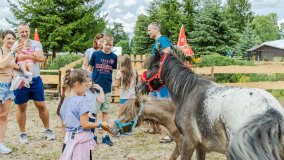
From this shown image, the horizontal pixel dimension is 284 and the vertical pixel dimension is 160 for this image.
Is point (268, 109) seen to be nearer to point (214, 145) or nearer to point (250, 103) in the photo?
point (250, 103)

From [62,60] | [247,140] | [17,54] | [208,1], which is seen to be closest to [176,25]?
[208,1]

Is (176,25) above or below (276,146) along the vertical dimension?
above

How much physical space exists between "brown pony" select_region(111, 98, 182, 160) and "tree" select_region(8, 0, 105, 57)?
22.0 m

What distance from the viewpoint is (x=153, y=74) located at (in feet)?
11.4

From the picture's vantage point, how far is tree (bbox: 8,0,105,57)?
78.2ft

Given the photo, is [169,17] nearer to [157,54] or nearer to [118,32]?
[157,54]

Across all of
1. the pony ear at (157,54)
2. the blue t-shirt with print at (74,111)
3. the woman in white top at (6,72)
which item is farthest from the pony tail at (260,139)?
the woman in white top at (6,72)

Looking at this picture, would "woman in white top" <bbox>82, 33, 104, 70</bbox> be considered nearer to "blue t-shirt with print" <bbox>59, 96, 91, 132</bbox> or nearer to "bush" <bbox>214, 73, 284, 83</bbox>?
"blue t-shirt with print" <bbox>59, 96, 91, 132</bbox>

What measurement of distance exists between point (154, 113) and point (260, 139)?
1.80 meters

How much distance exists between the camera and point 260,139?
1.82m

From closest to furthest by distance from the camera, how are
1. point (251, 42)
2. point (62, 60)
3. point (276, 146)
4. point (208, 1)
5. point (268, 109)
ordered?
point (276, 146) → point (268, 109) → point (62, 60) → point (208, 1) → point (251, 42)

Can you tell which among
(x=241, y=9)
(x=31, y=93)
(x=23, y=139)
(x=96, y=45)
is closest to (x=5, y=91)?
(x=31, y=93)

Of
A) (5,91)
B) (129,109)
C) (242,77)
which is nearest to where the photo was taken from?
(129,109)

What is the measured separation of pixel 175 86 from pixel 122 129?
918 millimetres
